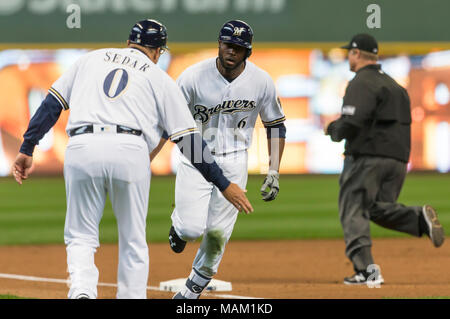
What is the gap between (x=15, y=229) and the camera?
39.8ft

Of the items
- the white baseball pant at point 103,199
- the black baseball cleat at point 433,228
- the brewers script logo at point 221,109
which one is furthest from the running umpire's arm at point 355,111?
the white baseball pant at point 103,199

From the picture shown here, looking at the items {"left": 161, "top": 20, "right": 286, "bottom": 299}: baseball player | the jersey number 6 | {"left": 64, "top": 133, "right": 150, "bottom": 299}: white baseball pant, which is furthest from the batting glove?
the jersey number 6

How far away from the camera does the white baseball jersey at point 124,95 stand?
15.2 feet

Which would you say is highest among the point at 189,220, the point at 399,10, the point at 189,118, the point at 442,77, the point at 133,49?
the point at 399,10

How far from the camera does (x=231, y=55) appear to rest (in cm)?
606

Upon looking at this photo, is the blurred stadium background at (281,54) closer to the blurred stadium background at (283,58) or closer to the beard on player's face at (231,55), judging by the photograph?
the blurred stadium background at (283,58)

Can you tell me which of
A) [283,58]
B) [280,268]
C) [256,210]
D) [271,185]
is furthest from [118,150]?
[283,58]

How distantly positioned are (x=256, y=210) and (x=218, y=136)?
8321 mm

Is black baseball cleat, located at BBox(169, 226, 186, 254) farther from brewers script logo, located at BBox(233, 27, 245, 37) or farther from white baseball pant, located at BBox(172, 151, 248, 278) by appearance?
brewers script logo, located at BBox(233, 27, 245, 37)

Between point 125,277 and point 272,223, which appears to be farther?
point 272,223

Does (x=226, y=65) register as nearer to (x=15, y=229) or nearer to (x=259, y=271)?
(x=259, y=271)

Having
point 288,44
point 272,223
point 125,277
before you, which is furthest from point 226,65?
point 288,44
